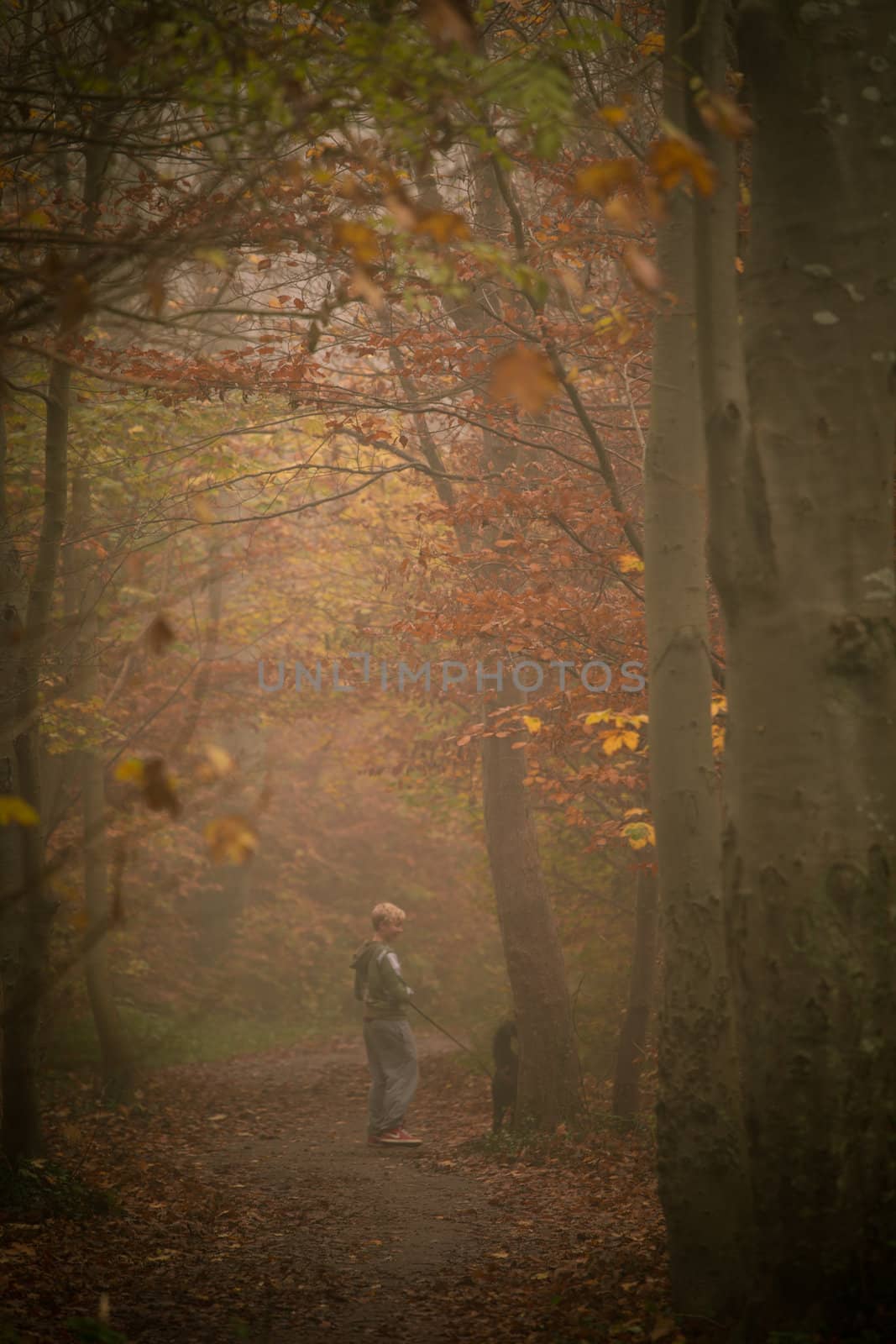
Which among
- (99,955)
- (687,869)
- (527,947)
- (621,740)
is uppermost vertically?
(621,740)

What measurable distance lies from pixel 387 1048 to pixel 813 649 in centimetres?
772

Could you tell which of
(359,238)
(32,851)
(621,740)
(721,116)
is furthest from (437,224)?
(32,851)

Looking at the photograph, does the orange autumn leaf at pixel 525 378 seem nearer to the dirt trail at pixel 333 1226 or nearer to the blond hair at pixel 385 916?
the dirt trail at pixel 333 1226

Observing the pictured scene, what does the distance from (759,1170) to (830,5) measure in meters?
4.45

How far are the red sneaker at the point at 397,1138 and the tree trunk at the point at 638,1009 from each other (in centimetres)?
202

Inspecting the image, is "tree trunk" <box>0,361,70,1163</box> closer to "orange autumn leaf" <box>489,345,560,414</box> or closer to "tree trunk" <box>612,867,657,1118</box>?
"orange autumn leaf" <box>489,345,560,414</box>

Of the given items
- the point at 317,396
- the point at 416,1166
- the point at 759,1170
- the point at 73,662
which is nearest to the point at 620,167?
the point at 759,1170

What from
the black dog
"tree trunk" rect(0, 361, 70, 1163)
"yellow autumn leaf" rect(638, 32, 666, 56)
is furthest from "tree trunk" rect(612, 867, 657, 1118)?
"yellow autumn leaf" rect(638, 32, 666, 56)

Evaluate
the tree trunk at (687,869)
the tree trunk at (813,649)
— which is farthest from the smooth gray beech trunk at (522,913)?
the tree trunk at (813,649)

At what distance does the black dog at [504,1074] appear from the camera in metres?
10.5

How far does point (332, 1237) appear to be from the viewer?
6.93m

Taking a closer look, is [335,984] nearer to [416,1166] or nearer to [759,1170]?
[416,1166]

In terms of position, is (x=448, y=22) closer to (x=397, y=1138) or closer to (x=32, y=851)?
(x=32, y=851)

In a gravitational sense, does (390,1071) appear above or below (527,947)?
below
